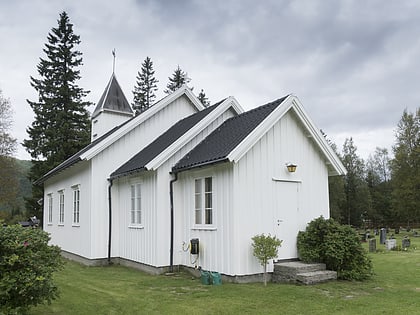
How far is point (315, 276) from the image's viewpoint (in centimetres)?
955

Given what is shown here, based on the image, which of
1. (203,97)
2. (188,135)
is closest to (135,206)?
(188,135)

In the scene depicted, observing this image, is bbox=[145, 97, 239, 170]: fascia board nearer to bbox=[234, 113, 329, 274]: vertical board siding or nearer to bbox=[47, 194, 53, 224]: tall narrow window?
bbox=[234, 113, 329, 274]: vertical board siding

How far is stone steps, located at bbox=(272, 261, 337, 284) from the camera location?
949cm

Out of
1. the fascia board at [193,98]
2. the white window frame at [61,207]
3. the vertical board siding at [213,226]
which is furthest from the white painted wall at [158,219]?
the white window frame at [61,207]

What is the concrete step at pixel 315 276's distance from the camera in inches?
371

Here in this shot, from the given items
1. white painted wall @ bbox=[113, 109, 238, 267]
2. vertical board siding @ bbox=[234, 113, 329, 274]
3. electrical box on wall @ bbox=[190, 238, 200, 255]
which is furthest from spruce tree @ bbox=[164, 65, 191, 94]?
electrical box on wall @ bbox=[190, 238, 200, 255]

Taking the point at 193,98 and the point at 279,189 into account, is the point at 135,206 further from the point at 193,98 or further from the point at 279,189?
the point at 193,98

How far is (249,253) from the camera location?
989 cm

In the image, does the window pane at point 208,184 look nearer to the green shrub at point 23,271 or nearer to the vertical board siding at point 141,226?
the vertical board siding at point 141,226

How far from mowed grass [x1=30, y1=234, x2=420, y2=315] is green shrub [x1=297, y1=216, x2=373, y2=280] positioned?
397mm

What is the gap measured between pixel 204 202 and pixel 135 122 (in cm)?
528

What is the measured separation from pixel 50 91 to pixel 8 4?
74.2 feet

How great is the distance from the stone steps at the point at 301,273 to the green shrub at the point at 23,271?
570 centimetres

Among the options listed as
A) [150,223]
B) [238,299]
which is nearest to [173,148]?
[150,223]
